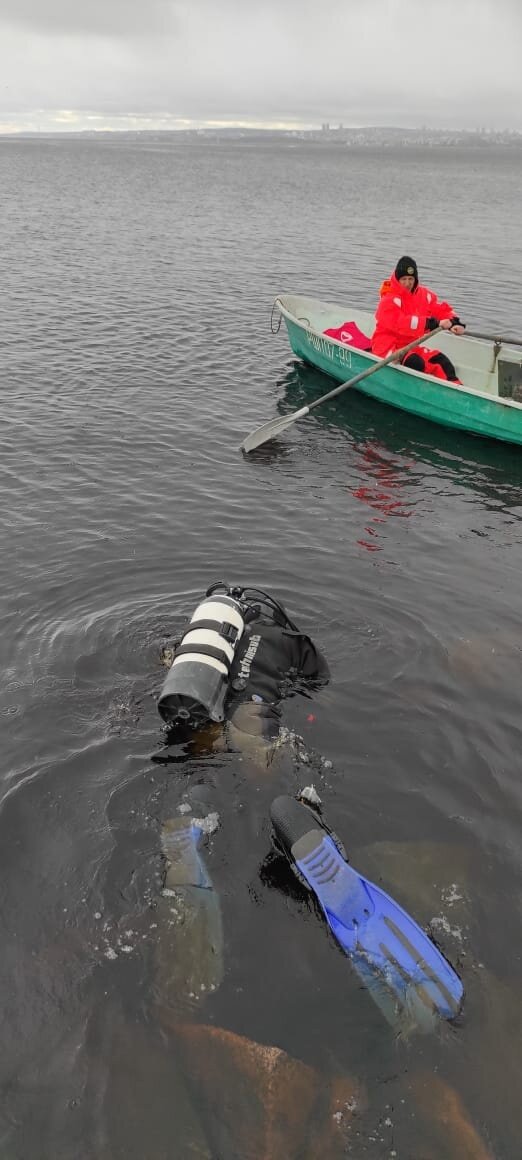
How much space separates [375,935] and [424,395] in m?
12.4

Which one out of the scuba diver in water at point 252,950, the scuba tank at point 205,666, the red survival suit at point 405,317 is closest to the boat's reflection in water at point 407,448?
the red survival suit at point 405,317

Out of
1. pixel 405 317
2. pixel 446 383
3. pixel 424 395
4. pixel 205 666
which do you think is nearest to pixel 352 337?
pixel 405 317

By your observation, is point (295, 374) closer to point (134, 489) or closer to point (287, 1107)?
point (134, 489)

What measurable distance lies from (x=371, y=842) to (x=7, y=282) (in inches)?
1122

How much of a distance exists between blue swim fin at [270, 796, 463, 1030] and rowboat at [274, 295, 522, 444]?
35.4 feet

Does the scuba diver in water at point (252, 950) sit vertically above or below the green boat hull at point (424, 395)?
below

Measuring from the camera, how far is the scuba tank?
6383 mm

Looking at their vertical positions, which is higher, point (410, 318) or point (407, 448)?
point (410, 318)

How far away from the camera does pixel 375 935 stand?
16.8 ft

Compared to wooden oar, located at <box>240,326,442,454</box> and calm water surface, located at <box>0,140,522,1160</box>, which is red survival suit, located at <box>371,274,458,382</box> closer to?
wooden oar, located at <box>240,326,442,454</box>

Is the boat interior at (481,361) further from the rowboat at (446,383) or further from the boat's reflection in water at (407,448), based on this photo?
the boat's reflection in water at (407,448)

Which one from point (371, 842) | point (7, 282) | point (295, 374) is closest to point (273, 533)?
point (371, 842)

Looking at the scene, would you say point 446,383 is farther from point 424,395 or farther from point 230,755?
point 230,755

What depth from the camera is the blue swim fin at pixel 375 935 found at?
4.88 meters
